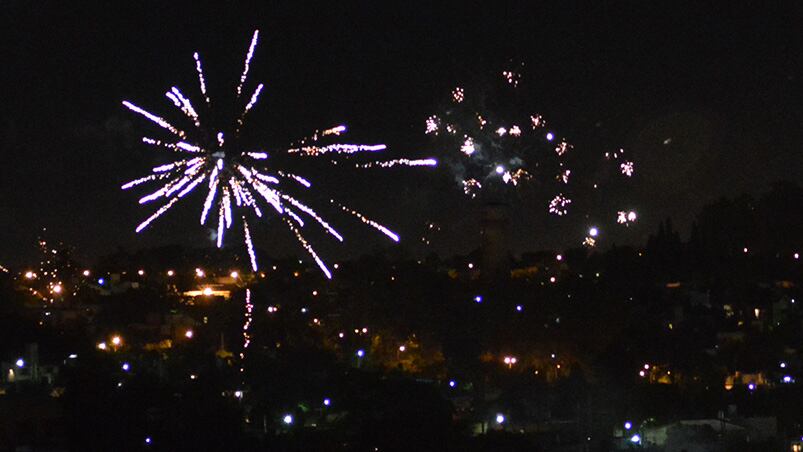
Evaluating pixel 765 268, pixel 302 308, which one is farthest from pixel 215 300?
pixel 765 268

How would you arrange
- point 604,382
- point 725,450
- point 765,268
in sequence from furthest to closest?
1. point 765,268
2. point 604,382
3. point 725,450

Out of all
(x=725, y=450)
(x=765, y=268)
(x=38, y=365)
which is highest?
(x=765, y=268)

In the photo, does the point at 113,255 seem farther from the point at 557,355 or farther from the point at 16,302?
the point at 557,355

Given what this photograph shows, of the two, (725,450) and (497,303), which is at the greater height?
(497,303)

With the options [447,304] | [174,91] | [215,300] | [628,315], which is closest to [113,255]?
[215,300]

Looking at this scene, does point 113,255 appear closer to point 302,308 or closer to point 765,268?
point 302,308

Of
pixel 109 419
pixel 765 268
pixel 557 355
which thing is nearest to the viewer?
pixel 109 419

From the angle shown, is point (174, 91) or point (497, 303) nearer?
point (174, 91)

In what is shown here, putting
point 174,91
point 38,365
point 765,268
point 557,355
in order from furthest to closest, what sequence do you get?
1. point 765,268
2. point 557,355
3. point 38,365
4. point 174,91

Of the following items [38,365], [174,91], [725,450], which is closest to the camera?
[174,91]
